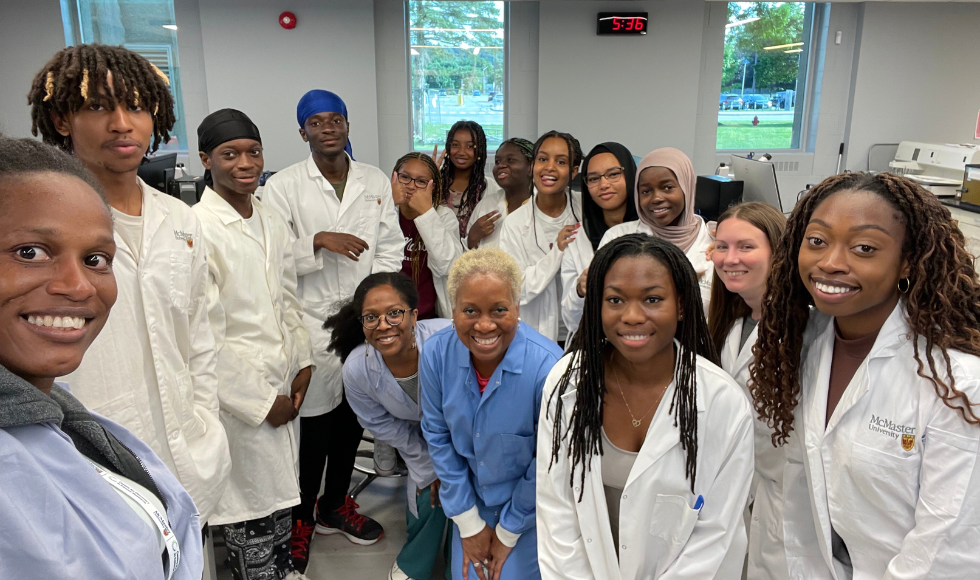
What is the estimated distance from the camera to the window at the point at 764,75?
19.0 feet

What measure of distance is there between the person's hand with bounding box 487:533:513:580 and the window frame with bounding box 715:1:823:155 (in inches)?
200

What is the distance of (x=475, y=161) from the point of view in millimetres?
3057

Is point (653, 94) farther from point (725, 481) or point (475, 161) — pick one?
point (725, 481)

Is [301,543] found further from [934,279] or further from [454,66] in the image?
[454,66]

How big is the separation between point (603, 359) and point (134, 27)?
19.3ft

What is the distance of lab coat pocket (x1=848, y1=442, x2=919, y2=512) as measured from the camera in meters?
1.13

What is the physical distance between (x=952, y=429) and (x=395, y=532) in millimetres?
1997

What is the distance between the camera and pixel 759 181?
3.02 meters

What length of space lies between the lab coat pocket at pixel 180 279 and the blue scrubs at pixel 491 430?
2.25 feet

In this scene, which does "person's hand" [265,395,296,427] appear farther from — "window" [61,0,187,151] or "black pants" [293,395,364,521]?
"window" [61,0,187,151]

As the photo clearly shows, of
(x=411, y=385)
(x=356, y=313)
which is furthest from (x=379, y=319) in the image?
(x=411, y=385)

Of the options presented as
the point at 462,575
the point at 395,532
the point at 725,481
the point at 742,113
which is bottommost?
the point at 395,532

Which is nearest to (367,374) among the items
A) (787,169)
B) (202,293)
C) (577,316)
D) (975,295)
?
(202,293)

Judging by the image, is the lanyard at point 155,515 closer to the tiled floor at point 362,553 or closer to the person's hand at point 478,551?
the person's hand at point 478,551
